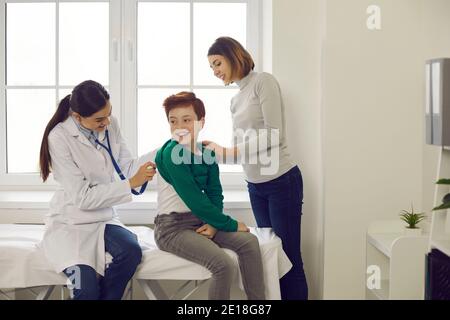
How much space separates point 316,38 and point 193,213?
3.57 ft

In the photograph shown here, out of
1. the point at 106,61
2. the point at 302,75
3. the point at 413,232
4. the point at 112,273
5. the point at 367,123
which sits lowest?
the point at 112,273

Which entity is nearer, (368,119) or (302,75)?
(368,119)

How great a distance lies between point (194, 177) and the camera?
259 cm

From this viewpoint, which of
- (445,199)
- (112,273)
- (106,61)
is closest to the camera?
(445,199)

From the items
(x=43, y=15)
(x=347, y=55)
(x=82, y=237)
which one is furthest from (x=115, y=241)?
(x=43, y=15)

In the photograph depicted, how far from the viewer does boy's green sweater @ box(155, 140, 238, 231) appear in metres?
2.53

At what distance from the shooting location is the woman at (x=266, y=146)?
2.77m

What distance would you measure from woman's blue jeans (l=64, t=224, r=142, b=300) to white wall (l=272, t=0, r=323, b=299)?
3.25 ft

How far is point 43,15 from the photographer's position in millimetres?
3521

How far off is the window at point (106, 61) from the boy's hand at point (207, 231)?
934 millimetres

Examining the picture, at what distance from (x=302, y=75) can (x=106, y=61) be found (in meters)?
1.06

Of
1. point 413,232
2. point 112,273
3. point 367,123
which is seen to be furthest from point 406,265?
point 112,273

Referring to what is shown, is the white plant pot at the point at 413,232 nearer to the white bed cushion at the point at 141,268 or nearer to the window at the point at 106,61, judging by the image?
the white bed cushion at the point at 141,268

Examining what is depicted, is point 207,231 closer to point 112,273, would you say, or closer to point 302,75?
point 112,273
